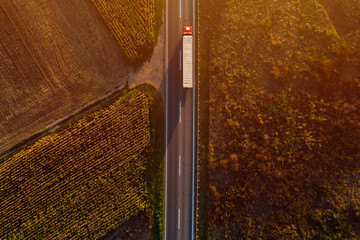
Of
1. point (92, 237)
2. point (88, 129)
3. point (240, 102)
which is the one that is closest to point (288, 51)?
point (240, 102)

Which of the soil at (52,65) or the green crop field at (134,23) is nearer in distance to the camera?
the green crop field at (134,23)

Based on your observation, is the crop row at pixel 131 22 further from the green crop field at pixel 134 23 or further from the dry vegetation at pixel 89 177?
the dry vegetation at pixel 89 177

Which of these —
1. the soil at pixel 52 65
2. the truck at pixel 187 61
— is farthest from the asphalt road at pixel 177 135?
the soil at pixel 52 65

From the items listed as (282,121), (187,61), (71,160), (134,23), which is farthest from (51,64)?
(282,121)

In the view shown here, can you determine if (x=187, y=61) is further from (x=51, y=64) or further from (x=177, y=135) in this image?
(x=51, y=64)

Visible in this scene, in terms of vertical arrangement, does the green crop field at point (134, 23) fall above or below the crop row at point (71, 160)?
above

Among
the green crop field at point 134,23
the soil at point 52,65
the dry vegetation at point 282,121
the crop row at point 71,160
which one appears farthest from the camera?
the soil at point 52,65

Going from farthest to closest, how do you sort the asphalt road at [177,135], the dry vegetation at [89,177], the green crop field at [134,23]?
the green crop field at [134,23], the dry vegetation at [89,177], the asphalt road at [177,135]

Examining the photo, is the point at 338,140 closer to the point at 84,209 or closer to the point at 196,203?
the point at 196,203
